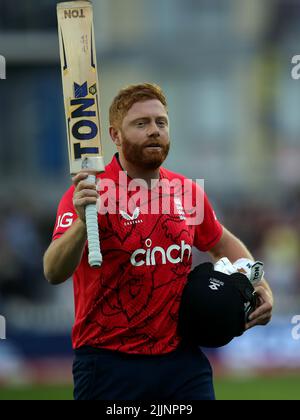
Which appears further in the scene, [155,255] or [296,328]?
[296,328]

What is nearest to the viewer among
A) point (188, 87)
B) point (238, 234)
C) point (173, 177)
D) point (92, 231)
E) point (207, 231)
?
point (92, 231)

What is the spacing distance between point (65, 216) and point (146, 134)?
2.06ft

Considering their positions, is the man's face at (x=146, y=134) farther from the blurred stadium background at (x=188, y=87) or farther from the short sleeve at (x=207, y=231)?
the blurred stadium background at (x=188, y=87)

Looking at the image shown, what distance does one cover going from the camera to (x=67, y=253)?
5527 millimetres

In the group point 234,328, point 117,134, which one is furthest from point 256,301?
point 117,134

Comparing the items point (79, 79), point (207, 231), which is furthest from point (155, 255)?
point (79, 79)

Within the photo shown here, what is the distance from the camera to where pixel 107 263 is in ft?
18.9

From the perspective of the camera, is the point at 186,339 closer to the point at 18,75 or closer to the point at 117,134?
the point at 117,134

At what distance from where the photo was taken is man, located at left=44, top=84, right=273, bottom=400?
5.77 meters

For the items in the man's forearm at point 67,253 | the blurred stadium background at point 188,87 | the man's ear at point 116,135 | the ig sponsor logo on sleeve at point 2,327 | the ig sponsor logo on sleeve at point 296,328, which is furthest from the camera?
the blurred stadium background at point 188,87

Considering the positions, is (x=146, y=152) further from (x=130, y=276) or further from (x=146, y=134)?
(x=130, y=276)

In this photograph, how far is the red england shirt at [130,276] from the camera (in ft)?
18.9

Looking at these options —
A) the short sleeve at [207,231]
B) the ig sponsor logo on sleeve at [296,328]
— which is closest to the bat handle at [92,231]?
the short sleeve at [207,231]

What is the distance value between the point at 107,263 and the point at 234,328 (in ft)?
2.56
